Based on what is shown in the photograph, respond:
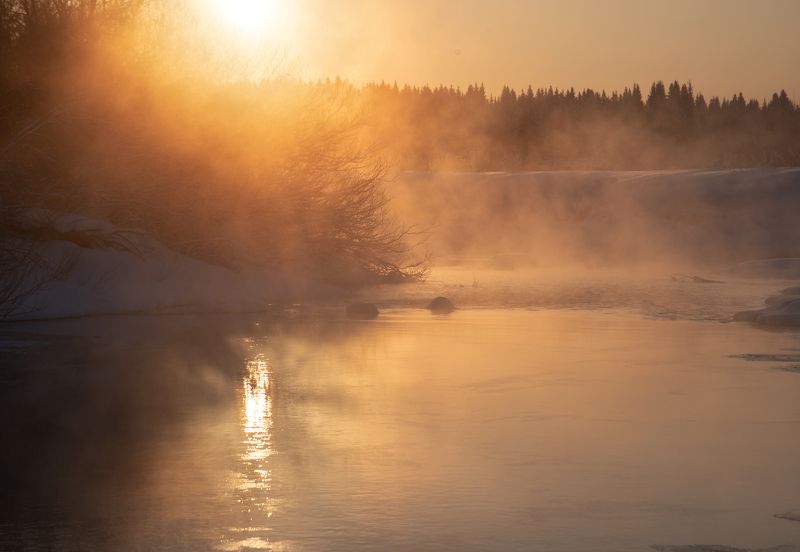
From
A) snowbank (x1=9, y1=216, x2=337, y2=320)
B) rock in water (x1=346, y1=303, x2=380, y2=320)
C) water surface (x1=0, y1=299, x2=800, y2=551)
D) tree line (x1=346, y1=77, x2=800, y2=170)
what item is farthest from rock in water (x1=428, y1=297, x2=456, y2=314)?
tree line (x1=346, y1=77, x2=800, y2=170)

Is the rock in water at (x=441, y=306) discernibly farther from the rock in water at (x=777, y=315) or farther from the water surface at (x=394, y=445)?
the water surface at (x=394, y=445)

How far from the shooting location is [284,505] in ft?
17.8

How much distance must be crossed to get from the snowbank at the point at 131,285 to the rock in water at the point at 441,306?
261cm

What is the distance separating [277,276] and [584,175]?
1170 inches

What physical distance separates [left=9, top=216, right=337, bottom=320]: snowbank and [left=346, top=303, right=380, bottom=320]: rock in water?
1.47m

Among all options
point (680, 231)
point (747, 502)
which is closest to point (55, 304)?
point (747, 502)

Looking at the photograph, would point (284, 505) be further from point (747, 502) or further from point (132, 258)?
point (132, 258)

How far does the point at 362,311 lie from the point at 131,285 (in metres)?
3.37

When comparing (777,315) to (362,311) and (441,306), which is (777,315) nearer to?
(441,306)

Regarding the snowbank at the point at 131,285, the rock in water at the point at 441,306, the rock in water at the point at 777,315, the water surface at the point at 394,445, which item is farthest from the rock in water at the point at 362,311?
the rock in water at the point at 777,315

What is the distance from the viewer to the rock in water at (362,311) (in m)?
16.2

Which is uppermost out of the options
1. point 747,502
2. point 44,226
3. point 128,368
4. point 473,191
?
point 473,191

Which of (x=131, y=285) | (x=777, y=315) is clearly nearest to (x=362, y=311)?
(x=131, y=285)

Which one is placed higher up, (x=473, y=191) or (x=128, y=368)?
(x=473, y=191)
